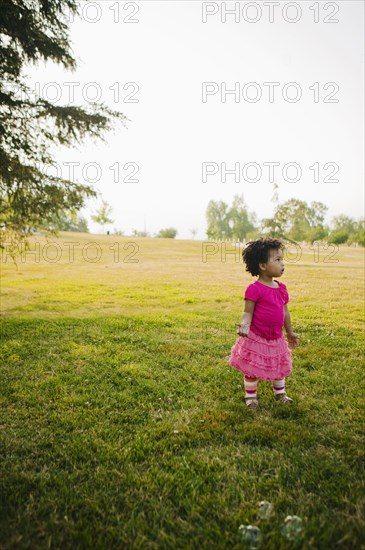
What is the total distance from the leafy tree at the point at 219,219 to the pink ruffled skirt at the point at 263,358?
89.4 meters

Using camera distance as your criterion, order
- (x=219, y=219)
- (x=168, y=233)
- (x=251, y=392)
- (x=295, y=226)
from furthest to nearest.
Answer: (x=219, y=219), (x=168, y=233), (x=295, y=226), (x=251, y=392)

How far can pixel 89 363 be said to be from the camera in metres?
5.14

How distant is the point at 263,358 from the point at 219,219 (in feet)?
310

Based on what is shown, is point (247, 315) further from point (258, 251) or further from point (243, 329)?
point (258, 251)

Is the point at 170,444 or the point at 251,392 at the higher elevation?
the point at 251,392

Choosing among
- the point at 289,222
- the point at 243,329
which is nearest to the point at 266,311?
the point at 243,329

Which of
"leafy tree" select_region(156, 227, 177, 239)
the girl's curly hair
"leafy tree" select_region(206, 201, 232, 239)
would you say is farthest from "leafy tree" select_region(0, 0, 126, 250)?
"leafy tree" select_region(206, 201, 232, 239)

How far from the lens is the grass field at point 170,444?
7.02 ft

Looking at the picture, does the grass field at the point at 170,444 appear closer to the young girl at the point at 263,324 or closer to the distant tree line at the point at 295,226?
the young girl at the point at 263,324

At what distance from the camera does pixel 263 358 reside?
3754 mm

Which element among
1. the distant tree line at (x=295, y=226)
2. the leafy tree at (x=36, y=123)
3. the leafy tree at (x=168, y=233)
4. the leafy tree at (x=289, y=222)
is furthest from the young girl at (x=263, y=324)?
the leafy tree at (x=168, y=233)

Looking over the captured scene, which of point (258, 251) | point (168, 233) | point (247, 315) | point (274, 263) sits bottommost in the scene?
point (247, 315)

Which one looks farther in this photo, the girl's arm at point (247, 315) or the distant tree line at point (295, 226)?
the distant tree line at point (295, 226)

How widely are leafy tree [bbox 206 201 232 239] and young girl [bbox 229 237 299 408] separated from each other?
3517 inches
